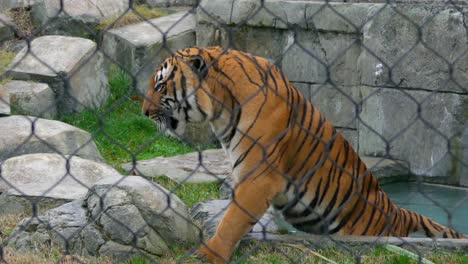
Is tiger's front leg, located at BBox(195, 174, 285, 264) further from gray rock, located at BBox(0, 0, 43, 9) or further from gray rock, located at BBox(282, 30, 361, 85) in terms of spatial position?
gray rock, located at BBox(0, 0, 43, 9)

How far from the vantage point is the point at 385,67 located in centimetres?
572

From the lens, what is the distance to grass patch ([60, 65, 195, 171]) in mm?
6441

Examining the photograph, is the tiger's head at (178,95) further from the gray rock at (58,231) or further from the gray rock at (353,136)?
the gray rock at (353,136)

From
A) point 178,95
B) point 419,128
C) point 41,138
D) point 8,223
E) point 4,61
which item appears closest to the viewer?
point 178,95

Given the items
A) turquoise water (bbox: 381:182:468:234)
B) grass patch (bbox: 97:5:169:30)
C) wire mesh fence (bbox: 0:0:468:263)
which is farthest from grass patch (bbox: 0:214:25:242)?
grass patch (bbox: 97:5:169:30)

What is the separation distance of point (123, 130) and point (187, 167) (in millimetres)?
1302

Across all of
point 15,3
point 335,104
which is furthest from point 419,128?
point 15,3

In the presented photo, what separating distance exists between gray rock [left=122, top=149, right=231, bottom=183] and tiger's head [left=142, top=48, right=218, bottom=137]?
1414mm

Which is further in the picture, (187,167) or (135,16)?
(135,16)

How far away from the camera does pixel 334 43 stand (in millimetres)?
6543

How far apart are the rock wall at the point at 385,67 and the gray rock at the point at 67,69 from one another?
43.2 inches

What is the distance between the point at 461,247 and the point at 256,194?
85cm

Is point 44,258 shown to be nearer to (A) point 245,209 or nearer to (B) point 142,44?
(A) point 245,209

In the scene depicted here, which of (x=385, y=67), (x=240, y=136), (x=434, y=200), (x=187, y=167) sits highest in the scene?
(x=240, y=136)
